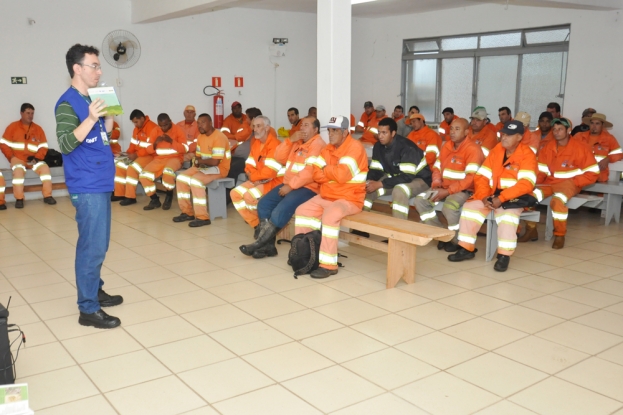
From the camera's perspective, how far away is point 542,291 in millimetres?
4727

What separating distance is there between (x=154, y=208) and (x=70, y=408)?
220 inches

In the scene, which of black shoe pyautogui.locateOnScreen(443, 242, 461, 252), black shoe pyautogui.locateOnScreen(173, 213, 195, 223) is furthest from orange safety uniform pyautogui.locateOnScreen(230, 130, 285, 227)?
black shoe pyautogui.locateOnScreen(443, 242, 461, 252)

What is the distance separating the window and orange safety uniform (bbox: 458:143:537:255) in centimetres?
507

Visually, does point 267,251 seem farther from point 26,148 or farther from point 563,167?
point 26,148

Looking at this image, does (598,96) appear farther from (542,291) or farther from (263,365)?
(263,365)

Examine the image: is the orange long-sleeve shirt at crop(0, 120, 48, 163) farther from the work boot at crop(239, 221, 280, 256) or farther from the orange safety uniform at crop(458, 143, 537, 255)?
the orange safety uniform at crop(458, 143, 537, 255)

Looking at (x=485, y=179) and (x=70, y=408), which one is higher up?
(x=485, y=179)

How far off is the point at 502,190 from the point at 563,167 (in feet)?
5.31

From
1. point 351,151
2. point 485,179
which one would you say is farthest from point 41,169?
point 485,179

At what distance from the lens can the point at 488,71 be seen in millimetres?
10953

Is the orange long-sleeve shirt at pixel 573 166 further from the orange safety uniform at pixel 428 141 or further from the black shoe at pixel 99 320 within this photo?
the black shoe at pixel 99 320

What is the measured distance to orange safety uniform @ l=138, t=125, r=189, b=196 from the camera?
8125mm

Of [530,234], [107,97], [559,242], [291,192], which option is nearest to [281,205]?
[291,192]

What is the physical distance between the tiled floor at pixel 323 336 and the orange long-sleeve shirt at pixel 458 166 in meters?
0.77
